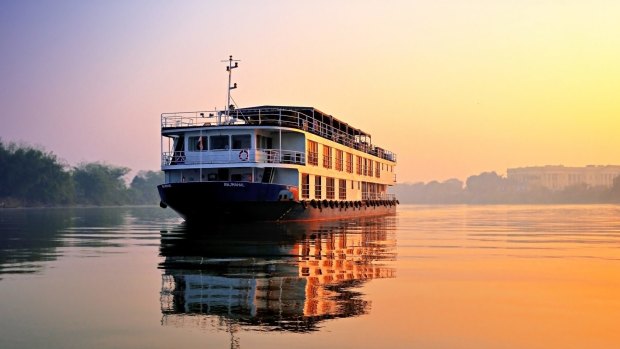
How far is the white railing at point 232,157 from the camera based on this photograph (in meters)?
38.4

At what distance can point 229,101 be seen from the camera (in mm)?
45625

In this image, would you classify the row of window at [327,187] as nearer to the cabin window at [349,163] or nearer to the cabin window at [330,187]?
the cabin window at [330,187]

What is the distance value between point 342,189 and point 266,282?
4103 cm

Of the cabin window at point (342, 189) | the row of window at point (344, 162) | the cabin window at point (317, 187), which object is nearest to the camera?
the row of window at point (344, 162)

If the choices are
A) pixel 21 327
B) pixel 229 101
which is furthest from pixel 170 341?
pixel 229 101

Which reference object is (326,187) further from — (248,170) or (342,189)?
(248,170)

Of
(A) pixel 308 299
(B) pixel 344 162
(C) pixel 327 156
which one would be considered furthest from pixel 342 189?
(A) pixel 308 299

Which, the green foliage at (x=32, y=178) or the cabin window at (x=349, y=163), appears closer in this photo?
the cabin window at (x=349, y=163)

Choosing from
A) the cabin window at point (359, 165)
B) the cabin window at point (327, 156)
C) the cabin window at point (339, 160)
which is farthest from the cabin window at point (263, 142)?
the cabin window at point (359, 165)

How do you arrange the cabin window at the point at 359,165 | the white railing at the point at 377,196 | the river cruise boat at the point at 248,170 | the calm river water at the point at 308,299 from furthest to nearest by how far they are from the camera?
the white railing at the point at 377,196
the cabin window at the point at 359,165
the river cruise boat at the point at 248,170
the calm river water at the point at 308,299

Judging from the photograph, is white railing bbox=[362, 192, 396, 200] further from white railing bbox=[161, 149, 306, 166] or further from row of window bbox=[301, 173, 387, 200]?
white railing bbox=[161, 149, 306, 166]

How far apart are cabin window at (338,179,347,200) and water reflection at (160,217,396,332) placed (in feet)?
97.8

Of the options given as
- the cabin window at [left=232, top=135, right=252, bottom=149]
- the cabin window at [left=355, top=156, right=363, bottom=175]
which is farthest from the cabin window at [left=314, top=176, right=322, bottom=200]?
the cabin window at [left=355, top=156, right=363, bottom=175]

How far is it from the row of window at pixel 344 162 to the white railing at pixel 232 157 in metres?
2.68
